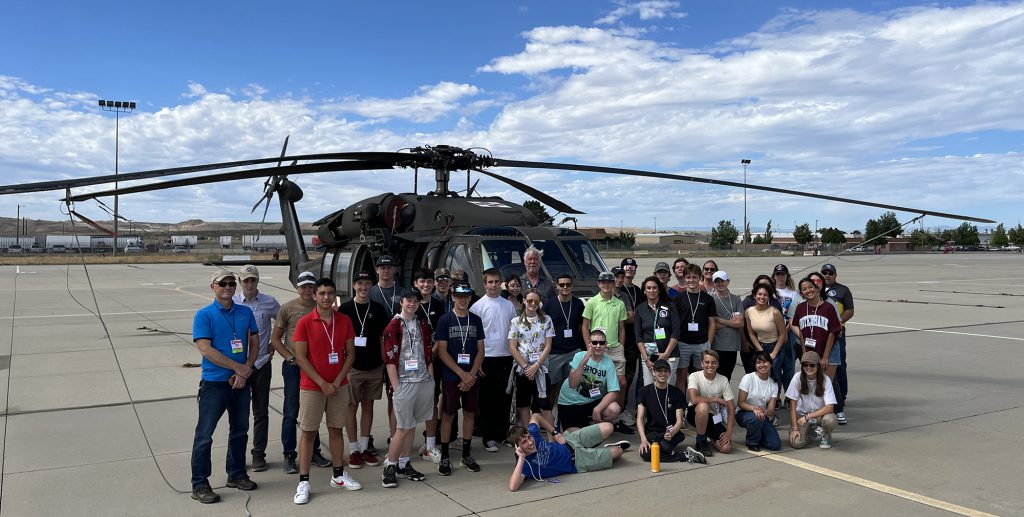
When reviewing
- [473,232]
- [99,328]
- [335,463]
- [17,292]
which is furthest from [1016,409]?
[17,292]

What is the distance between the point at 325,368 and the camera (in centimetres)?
516

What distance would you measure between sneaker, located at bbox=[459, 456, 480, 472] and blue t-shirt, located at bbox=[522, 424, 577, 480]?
0.50 meters

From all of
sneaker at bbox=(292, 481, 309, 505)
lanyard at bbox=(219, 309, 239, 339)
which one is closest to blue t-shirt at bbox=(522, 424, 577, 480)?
sneaker at bbox=(292, 481, 309, 505)

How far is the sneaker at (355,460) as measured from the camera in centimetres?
570

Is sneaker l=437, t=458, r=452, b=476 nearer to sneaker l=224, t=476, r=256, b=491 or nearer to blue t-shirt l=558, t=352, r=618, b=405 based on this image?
blue t-shirt l=558, t=352, r=618, b=405

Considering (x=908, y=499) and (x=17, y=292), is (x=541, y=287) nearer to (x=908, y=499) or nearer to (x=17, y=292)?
(x=908, y=499)

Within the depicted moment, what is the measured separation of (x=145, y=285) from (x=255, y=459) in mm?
28160

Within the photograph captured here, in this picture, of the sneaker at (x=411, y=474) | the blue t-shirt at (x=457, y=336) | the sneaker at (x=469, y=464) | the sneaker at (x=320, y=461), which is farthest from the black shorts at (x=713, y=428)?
the sneaker at (x=320, y=461)

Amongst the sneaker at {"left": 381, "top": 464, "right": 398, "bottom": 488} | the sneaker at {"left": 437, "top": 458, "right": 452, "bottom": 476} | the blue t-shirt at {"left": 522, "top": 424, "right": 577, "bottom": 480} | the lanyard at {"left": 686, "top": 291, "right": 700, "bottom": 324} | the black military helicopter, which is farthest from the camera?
the black military helicopter

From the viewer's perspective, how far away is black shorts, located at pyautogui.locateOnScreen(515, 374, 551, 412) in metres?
6.15

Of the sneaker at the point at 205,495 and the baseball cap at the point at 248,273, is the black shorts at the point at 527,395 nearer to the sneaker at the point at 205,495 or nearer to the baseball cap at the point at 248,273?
the baseball cap at the point at 248,273

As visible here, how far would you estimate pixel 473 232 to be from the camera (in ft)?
29.0

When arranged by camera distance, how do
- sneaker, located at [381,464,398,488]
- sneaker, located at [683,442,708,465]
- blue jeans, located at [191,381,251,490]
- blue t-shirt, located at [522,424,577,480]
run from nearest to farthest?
blue jeans, located at [191,381,251,490] < sneaker, located at [381,464,398,488] < blue t-shirt, located at [522,424,577,480] < sneaker, located at [683,442,708,465]

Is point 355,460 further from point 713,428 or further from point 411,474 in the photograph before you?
point 713,428
